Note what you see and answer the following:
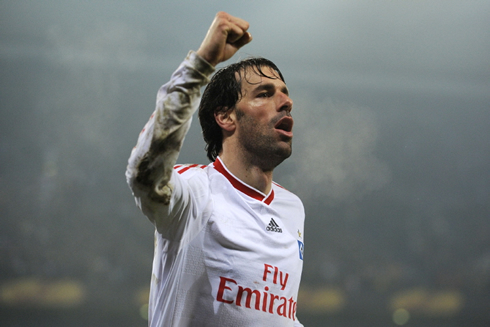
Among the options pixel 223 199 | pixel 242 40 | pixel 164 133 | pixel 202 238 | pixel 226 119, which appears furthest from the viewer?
pixel 226 119

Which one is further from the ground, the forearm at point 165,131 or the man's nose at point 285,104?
the man's nose at point 285,104

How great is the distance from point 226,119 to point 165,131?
2.45 ft

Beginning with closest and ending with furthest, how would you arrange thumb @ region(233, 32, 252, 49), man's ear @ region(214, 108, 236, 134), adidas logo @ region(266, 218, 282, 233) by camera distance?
1. thumb @ region(233, 32, 252, 49)
2. adidas logo @ region(266, 218, 282, 233)
3. man's ear @ region(214, 108, 236, 134)

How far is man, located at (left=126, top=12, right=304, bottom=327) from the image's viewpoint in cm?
97

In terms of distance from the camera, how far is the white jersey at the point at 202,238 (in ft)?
3.15

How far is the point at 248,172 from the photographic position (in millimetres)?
1564

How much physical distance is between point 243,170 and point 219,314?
0.56 m

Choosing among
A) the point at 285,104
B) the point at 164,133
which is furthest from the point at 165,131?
the point at 285,104

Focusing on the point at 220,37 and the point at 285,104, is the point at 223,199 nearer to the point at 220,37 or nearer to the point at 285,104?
the point at 285,104

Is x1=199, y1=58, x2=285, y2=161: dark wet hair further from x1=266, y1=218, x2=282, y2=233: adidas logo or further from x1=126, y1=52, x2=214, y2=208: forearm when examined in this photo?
x1=126, y1=52, x2=214, y2=208: forearm

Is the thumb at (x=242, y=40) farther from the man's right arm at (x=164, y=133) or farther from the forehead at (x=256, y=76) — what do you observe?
the forehead at (x=256, y=76)

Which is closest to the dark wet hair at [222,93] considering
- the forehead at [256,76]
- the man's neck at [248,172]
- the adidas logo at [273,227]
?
the forehead at [256,76]

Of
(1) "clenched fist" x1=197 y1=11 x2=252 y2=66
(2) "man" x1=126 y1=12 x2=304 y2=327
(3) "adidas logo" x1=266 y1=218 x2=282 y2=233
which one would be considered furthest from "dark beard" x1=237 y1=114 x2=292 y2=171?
(1) "clenched fist" x1=197 y1=11 x2=252 y2=66

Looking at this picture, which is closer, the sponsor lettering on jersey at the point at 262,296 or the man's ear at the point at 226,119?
the sponsor lettering on jersey at the point at 262,296
